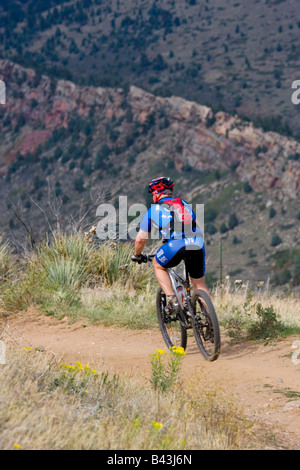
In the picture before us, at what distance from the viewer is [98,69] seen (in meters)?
130

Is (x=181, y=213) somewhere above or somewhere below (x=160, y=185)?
below

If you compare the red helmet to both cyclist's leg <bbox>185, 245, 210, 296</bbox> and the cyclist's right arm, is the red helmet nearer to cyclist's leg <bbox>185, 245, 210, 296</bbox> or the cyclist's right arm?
the cyclist's right arm

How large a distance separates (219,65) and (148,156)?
22.8 meters

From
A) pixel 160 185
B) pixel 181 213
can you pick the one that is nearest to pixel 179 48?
pixel 160 185

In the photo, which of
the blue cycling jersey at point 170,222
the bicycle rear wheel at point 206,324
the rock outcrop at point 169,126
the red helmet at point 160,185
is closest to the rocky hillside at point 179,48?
the rock outcrop at point 169,126

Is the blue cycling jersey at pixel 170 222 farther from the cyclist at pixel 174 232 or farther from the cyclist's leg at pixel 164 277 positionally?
the cyclist's leg at pixel 164 277

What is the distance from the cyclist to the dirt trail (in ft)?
2.75

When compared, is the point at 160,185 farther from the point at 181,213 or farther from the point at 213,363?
the point at 213,363

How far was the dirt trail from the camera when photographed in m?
5.30

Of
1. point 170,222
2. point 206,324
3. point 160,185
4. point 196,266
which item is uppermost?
point 160,185

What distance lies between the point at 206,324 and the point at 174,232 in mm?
995

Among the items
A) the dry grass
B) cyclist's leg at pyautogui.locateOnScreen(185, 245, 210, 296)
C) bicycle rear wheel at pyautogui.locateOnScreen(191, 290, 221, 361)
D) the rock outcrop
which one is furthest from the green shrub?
the rock outcrop

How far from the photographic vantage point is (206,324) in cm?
680

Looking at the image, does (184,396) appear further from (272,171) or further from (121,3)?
(121,3)
